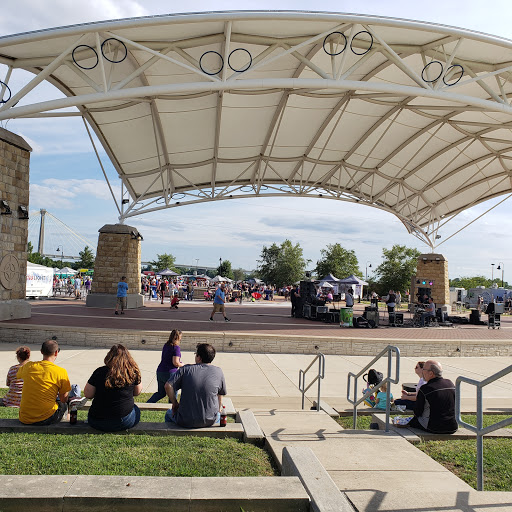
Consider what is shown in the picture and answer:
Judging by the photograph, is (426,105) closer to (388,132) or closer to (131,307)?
(388,132)

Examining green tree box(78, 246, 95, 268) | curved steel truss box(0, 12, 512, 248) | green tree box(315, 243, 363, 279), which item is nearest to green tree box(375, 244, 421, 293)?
green tree box(315, 243, 363, 279)

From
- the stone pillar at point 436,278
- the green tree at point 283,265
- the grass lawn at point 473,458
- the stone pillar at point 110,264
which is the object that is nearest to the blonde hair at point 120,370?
the grass lawn at point 473,458

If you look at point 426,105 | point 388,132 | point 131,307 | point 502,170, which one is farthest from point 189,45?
point 502,170

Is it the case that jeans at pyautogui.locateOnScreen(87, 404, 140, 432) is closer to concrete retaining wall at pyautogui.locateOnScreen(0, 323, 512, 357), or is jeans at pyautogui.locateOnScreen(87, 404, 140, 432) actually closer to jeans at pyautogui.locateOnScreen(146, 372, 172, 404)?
jeans at pyautogui.locateOnScreen(146, 372, 172, 404)

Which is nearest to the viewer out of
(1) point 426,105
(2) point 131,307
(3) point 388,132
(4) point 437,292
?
(1) point 426,105

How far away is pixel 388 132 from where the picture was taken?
890 inches

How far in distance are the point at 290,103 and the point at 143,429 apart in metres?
16.5

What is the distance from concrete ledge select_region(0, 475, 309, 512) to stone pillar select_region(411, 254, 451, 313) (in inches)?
1197

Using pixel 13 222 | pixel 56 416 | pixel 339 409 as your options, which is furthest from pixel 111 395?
pixel 13 222

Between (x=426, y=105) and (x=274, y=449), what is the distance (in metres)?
18.0

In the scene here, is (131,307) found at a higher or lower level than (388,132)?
lower

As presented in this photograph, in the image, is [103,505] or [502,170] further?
[502,170]

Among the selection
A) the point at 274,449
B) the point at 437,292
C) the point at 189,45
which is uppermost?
the point at 189,45

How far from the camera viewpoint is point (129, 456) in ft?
14.1
